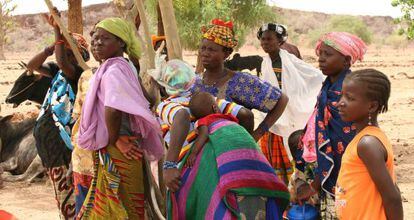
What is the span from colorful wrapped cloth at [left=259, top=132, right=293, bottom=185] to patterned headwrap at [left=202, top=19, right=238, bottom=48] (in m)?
1.58

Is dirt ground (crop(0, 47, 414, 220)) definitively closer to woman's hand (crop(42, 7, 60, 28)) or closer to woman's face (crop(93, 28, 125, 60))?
woman's hand (crop(42, 7, 60, 28))

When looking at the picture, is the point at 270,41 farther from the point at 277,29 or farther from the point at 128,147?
the point at 128,147

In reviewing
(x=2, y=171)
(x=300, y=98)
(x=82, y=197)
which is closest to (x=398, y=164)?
(x=300, y=98)

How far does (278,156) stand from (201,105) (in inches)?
80.4

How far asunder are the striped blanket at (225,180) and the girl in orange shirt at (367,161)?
0.58 metres

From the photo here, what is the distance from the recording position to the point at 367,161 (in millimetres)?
3076

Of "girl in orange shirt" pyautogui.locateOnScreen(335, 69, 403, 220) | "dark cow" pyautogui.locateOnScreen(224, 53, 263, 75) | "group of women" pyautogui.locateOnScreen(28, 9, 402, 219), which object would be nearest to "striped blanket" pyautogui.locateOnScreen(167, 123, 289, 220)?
"group of women" pyautogui.locateOnScreen(28, 9, 402, 219)

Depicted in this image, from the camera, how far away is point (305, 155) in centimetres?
429

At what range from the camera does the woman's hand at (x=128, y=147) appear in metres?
4.20

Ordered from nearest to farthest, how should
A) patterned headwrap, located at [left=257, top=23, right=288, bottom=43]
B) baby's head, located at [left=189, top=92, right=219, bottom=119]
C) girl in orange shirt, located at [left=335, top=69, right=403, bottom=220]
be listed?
girl in orange shirt, located at [left=335, top=69, right=403, bottom=220]
baby's head, located at [left=189, top=92, right=219, bottom=119]
patterned headwrap, located at [left=257, top=23, right=288, bottom=43]

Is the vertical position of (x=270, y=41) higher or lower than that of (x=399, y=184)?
higher

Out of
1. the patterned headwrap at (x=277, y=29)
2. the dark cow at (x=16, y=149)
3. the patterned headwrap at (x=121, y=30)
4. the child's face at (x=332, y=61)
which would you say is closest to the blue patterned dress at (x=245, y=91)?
the patterned headwrap at (x=121, y=30)

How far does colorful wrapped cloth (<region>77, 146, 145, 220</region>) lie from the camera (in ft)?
13.7

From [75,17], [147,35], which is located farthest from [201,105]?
[75,17]
